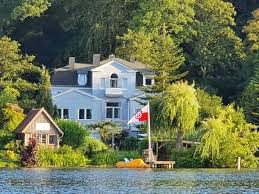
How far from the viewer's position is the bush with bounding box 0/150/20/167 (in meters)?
71.2

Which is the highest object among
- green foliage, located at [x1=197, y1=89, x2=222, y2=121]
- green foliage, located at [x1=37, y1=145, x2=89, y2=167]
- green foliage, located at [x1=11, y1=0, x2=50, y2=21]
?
green foliage, located at [x1=11, y1=0, x2=50, y2=21]

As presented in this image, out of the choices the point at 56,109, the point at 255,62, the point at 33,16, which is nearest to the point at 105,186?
the point at 56,109

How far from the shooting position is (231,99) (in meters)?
92.9

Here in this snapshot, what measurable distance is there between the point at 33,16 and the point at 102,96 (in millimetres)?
14839

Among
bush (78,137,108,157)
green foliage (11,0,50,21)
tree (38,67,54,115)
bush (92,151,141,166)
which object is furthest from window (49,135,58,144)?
green foliage (11,0,50,21)

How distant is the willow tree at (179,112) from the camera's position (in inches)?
2970

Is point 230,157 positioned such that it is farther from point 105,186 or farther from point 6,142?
point 105,186

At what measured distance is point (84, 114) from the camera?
Answer: 91.1m

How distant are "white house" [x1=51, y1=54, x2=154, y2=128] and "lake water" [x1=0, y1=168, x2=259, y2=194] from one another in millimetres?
22521

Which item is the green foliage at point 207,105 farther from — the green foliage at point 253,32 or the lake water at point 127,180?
the lake water at point 127,180

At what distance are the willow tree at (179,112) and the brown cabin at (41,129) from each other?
745 centimetres

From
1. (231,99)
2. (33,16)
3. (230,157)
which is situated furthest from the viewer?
(33,16)

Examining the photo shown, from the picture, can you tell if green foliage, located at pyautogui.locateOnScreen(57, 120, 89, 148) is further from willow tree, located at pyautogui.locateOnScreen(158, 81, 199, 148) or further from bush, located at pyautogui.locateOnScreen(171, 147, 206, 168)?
bush, located at pyautogui.locateOnScreen(171, 147, 206, 168)

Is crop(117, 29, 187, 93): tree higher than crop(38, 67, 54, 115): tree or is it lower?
higher
